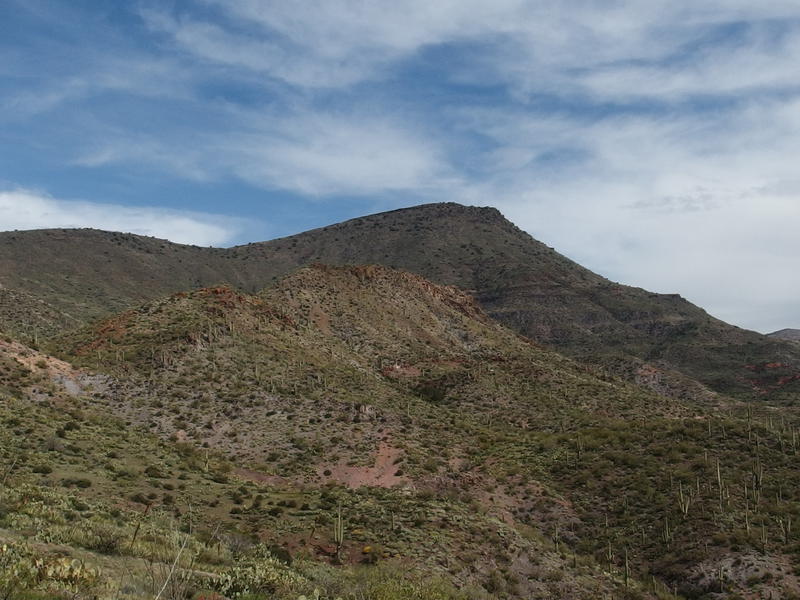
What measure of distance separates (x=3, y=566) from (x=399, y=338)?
200ft

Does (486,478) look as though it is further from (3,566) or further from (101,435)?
(3,566)

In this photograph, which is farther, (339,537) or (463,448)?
(463,448)

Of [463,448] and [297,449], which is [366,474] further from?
[463,448]

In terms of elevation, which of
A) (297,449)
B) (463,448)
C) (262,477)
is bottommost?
(262,477)

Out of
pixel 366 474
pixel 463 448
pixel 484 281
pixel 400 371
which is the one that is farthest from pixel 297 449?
pixel 484 281

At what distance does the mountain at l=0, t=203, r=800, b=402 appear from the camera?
9169cm

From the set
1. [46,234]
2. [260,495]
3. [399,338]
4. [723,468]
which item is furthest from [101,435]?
[46,234]

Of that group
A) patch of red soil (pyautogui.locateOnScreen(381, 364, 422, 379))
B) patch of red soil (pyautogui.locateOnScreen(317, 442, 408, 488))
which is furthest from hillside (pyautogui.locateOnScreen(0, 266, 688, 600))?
patch of red soil (pyautogui.locateOnScreen(381, 364, 422, 379))

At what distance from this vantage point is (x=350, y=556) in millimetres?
17984

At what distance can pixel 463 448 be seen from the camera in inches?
1428

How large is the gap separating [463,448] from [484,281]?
4152 inches

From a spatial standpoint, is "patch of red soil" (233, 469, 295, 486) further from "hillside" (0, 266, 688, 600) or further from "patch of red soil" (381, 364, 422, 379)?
"patch of red soil" (381, 364, 422, 379)

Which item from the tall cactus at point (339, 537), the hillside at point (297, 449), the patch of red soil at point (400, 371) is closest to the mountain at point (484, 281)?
the hillside at point (297, 449)

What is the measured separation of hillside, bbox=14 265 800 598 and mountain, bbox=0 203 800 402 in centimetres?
3754
